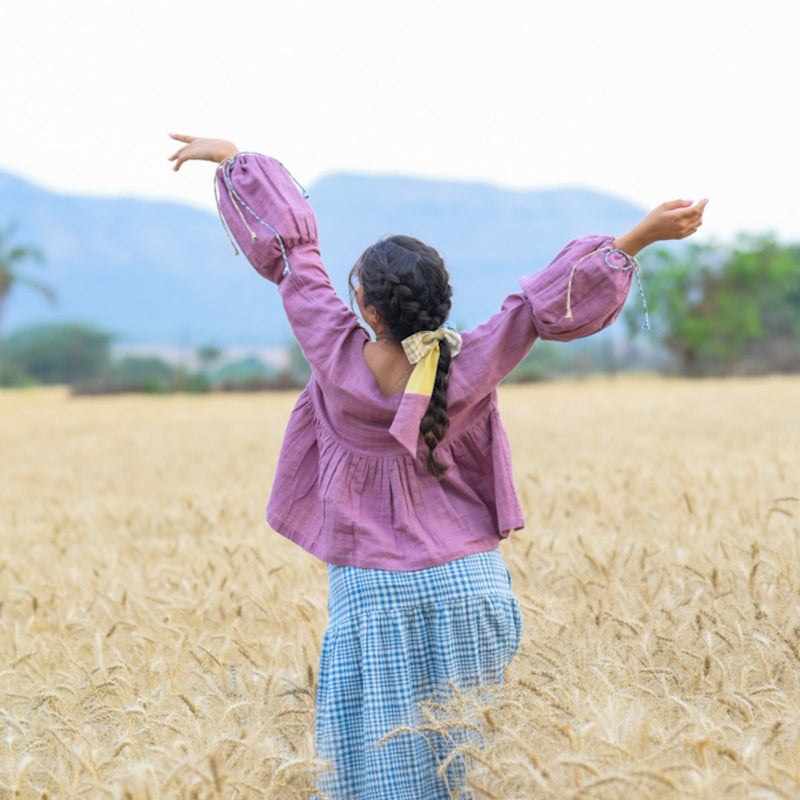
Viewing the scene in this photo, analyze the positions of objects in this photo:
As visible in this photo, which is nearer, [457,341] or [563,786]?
[563,786]

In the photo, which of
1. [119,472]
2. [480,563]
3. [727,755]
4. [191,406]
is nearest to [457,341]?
[480,563]

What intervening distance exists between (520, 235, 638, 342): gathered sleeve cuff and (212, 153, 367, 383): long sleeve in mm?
503

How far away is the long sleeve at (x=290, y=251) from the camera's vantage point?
2.88 m

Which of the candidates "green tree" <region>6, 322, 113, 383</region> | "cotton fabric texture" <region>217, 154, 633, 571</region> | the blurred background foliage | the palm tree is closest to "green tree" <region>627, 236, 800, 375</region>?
the blurred background foliage

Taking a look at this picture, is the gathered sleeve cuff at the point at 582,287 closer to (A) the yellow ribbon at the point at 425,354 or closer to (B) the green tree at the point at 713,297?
(A) the yellow ribbon at the point at 425,354

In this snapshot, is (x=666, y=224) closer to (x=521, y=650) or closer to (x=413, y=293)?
(x=413, y=293)

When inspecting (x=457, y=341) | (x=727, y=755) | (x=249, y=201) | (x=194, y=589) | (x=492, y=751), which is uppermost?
(x=249, y=201)

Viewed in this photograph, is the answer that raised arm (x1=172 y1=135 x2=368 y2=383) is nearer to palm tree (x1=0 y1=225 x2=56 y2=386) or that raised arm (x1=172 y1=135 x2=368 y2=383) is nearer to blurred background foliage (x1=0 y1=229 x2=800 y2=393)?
blurred background foliage (x1=0 y1=229 x2=800 y2=393)

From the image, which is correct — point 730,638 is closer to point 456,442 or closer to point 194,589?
point 456,442

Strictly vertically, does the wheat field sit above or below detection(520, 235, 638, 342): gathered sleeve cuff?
below

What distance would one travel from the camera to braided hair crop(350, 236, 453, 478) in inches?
108

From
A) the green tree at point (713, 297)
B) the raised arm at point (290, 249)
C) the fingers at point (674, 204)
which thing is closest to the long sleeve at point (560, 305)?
the fingers at point (674, 204)

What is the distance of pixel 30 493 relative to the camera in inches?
328

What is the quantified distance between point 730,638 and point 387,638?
1.07 meters
